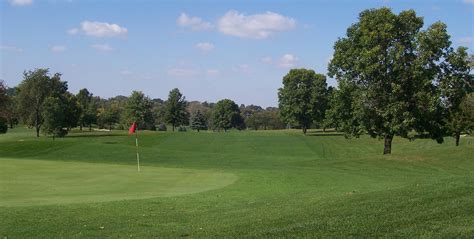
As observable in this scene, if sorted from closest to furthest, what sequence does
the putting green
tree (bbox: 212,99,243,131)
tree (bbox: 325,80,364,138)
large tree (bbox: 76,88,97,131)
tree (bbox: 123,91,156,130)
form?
the putting green < tree (bbox: 325,80,364,138) < large tree (bbox: 76,88,97,131) < tree (bbox: 123,91,156,130) < tree (bbox: 212,99,243,131)

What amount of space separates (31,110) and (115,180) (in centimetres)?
6708

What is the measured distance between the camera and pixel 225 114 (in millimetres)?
141375

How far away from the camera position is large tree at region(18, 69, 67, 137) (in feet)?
260

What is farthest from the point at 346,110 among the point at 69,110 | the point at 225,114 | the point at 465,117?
the point at 225,114

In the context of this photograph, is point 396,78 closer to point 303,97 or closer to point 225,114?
point 303,97

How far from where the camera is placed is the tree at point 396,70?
109 feet

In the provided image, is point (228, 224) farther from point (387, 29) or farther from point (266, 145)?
point (266, 145)

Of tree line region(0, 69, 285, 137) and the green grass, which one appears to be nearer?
the green grass

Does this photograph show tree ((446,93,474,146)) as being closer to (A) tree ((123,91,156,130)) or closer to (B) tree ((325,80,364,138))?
(B) tree ((325,80,364,138))

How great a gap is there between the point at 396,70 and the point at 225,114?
356 feet

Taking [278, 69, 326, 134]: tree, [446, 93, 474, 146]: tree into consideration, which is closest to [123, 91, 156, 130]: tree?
[278, 69, 326, 134]: tree

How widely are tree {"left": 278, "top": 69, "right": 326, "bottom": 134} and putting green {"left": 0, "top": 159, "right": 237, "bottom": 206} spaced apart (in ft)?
209

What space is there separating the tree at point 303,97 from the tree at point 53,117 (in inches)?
1438

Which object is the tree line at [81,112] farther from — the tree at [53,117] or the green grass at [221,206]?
the green grass at [221,206]
